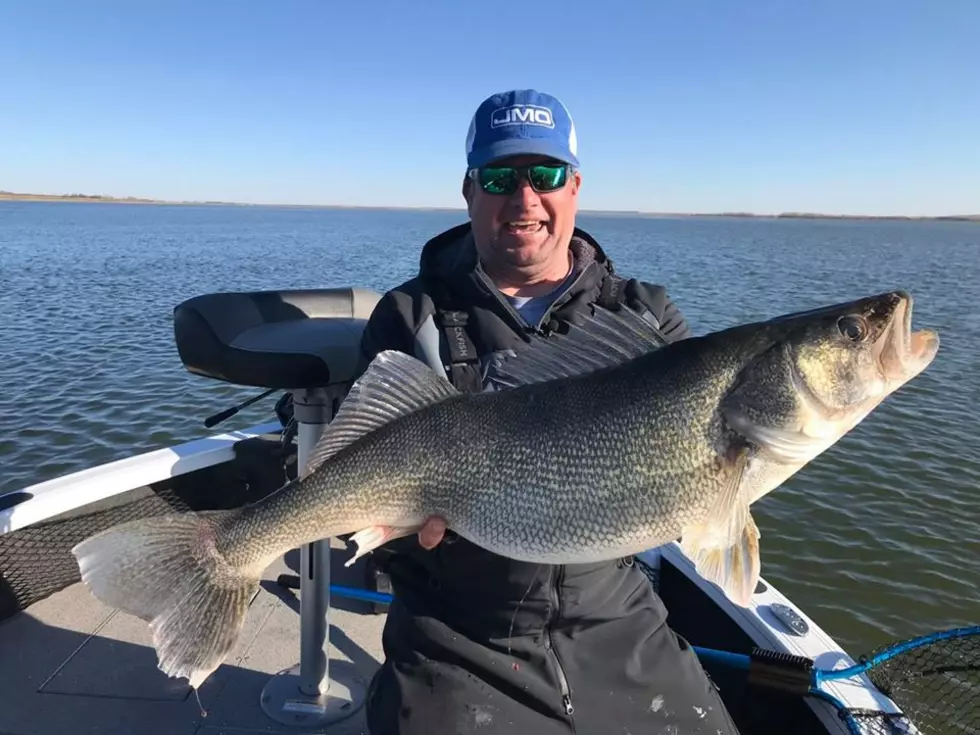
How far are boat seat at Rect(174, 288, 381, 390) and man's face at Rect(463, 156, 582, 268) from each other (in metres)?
0.81

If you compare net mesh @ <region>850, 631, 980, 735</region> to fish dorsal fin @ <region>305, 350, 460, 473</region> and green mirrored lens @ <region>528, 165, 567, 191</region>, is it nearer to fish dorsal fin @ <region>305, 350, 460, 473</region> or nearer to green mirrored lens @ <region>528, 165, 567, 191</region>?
fish dorsal fin @ <region>305, 350, 460, 473</region>

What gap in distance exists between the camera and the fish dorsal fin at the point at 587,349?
101 inches

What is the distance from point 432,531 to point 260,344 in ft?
4.02

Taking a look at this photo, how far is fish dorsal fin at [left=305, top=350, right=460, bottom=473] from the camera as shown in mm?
2676

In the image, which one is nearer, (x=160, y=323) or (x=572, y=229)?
(x=572, y=229)

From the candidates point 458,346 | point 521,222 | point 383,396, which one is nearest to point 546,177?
point 521,222

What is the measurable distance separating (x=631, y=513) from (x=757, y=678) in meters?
1.71

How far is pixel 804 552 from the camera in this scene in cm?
847

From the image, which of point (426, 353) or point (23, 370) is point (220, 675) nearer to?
point (426, 353)

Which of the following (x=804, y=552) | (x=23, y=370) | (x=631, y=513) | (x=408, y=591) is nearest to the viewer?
(x=631, y=513)

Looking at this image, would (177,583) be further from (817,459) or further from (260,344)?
(817,459)

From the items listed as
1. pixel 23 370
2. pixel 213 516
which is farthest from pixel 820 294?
pixel 213 516

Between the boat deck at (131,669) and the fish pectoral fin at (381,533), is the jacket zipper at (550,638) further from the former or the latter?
the boat deck at (131,669)

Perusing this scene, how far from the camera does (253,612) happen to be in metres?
4.81
